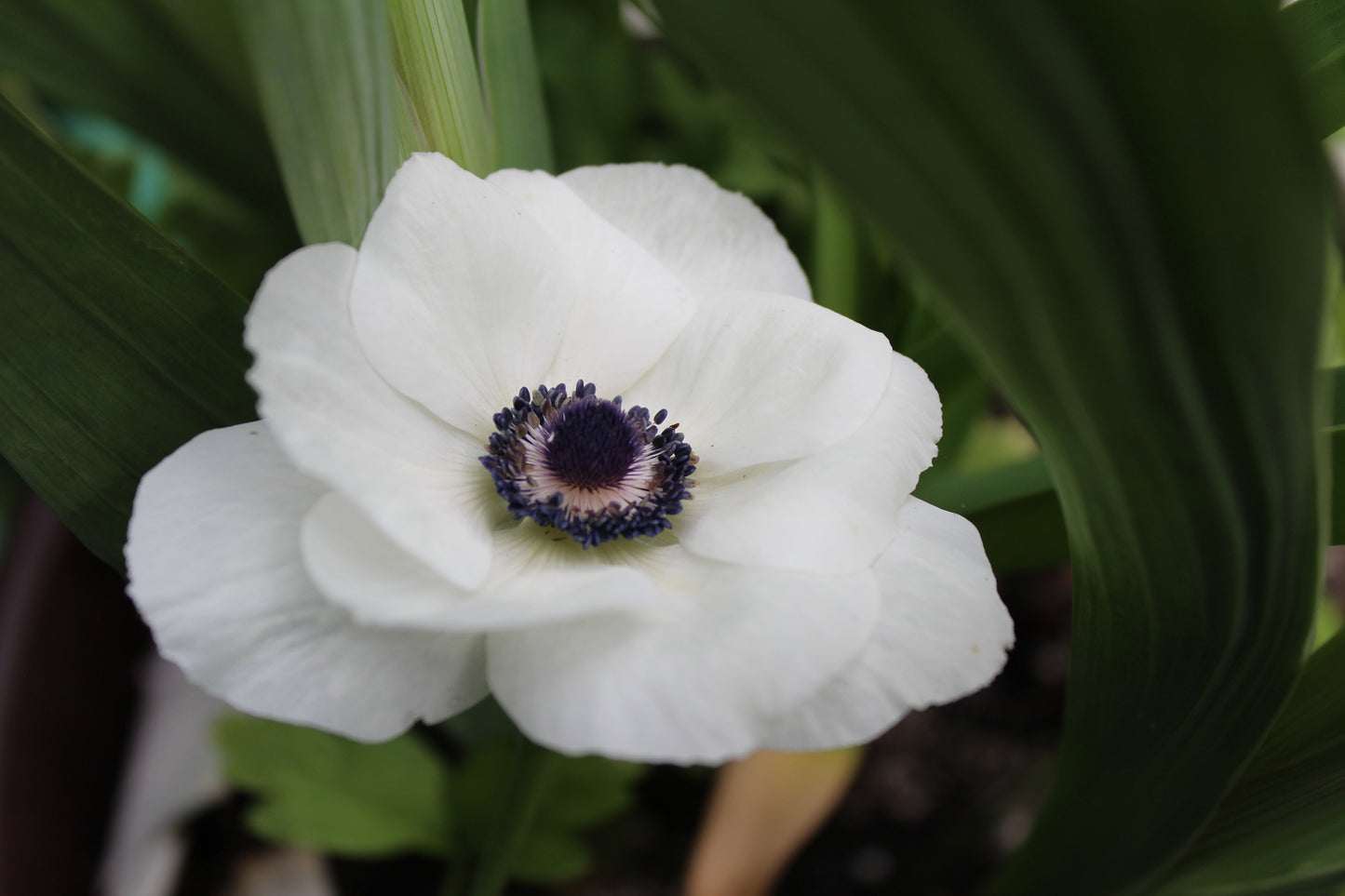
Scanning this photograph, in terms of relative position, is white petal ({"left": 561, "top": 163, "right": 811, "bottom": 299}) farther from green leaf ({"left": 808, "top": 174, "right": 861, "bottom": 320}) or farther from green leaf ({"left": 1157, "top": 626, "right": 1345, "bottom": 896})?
green leaf ({"left": 1157, "top": 626, "right": 1345, "bottom": 896})

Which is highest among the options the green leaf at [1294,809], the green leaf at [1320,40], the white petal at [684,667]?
the green leaf at [1320,40]

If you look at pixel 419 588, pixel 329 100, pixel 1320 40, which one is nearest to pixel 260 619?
pixel 419 588

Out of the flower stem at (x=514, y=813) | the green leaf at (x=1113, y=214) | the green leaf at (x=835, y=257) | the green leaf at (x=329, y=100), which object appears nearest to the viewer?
the green leaf at (x=1113, y=214)

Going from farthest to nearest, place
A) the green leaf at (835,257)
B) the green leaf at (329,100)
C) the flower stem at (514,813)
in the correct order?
the green leaf at (835,257), the flower stem at (514,813), the green leaf at (329,100)

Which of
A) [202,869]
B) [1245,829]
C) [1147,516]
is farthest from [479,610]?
[202,869]

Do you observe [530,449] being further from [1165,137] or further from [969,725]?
[969,725]

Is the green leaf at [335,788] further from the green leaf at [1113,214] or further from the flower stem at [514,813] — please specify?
the green leaf at [1113,214]

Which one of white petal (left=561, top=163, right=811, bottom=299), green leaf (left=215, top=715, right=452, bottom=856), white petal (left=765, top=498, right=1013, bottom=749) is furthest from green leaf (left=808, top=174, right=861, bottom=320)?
green leaf (left=215, top=715, right=452, bottom=856)

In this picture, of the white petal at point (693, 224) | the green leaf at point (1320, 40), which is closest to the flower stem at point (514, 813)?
the white petal at point (693, 224)
